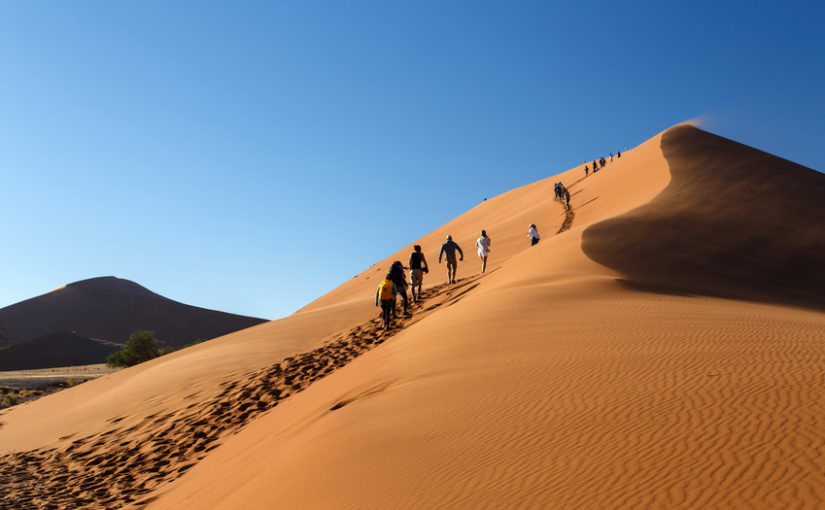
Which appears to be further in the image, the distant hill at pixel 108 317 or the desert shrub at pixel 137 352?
the distant hill at pixel 108 317

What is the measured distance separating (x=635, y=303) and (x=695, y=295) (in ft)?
9.71

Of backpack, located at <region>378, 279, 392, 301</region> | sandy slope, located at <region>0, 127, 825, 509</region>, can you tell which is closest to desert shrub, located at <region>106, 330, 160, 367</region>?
sandy slope, located at <region>0, 127, 825, 509</region>

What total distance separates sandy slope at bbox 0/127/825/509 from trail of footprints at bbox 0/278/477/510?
0.06m

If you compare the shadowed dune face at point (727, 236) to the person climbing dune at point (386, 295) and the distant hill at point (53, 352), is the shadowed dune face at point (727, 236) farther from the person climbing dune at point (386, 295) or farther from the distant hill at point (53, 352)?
the distant hill at point (53, 352)

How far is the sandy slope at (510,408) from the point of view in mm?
3646

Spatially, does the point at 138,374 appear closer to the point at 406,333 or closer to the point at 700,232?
the point at 406,333

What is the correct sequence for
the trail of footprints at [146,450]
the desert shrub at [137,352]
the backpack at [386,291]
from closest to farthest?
the trail of footprints at [146,450] < the backpack at [386,291] < the desert shrub at [137,352]

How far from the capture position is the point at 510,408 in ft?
17.1

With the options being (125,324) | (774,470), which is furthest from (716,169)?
(125,324)

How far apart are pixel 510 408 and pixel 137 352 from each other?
3365 cm

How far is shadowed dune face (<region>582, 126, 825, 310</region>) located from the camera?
1413 cm

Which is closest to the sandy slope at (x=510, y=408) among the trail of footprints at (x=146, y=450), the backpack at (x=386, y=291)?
the trail of footprints at (x=146, y=450)

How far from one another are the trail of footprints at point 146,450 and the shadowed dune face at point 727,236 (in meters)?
6.55

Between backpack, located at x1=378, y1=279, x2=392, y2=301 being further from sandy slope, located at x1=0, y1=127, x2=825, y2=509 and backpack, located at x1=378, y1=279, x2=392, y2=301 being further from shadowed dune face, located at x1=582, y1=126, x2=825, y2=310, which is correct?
shadowed dune face, located at x1=582, y1=126, x2=825, y2=310
